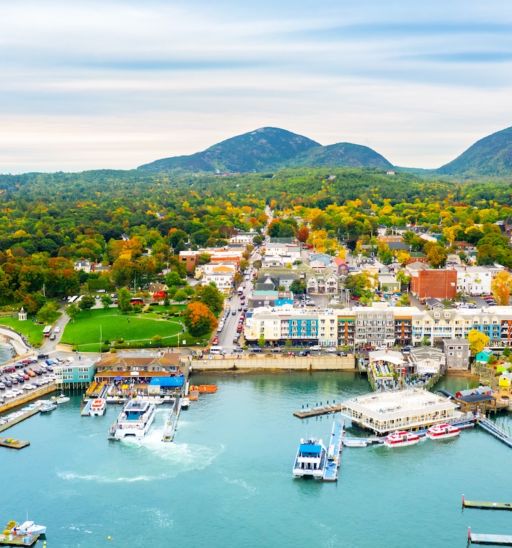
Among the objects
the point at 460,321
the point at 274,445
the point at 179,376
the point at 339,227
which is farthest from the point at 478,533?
the point at 339,227

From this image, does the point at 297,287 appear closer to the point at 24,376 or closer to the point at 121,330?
the point at 121,330

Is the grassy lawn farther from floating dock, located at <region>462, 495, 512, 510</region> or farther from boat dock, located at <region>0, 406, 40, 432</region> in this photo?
floating dock, located at <region>462, 495, 512, 510</region>

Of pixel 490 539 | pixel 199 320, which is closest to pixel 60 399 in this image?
pixel 199 320

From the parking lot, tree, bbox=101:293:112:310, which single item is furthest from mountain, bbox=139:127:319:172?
the parking lot

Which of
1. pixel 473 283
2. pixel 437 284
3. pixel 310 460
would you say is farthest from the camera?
pixel 473 283

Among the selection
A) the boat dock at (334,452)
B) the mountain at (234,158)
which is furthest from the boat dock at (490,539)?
the mountain at (234,158)
